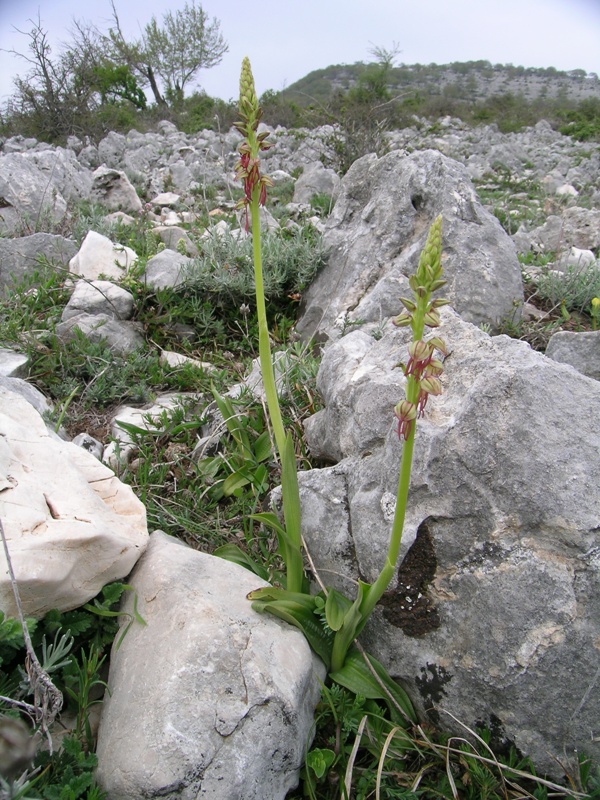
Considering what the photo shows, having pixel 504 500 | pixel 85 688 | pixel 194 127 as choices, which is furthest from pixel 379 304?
pixel 194 127

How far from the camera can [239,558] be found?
2877 mm

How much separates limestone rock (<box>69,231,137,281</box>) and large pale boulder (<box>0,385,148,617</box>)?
2.48 m

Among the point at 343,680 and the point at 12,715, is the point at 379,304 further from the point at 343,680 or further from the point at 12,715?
the point at 12,715

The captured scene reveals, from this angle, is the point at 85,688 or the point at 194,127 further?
the point at 194,127

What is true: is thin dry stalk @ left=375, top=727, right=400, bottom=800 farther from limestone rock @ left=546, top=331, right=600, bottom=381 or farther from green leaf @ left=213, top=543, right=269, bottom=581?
limestone rock @ left=546, top=331, right=600, bottom=381

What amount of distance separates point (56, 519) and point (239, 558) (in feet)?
2.98

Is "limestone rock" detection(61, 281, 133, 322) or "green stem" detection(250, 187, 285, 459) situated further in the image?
"limestone rock" detection(61, 281, 133, 322)

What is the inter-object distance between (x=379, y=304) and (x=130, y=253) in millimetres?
2400

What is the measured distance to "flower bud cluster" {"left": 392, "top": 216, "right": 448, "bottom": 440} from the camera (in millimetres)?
1589

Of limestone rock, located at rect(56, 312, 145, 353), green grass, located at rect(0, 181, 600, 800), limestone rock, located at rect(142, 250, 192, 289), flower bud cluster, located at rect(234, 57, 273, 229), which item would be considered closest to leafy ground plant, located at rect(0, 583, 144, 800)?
green grass, located at rect(0, 181, 600, 800)

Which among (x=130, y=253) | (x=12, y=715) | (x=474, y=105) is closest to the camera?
(x=12, y=715)

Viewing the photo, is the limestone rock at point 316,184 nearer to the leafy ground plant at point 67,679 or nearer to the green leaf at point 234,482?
the green leaf at point 234,482

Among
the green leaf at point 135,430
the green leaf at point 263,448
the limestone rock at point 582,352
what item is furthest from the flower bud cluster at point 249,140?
the limestone rock at point 582,352

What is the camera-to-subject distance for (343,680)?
7.72 ft
